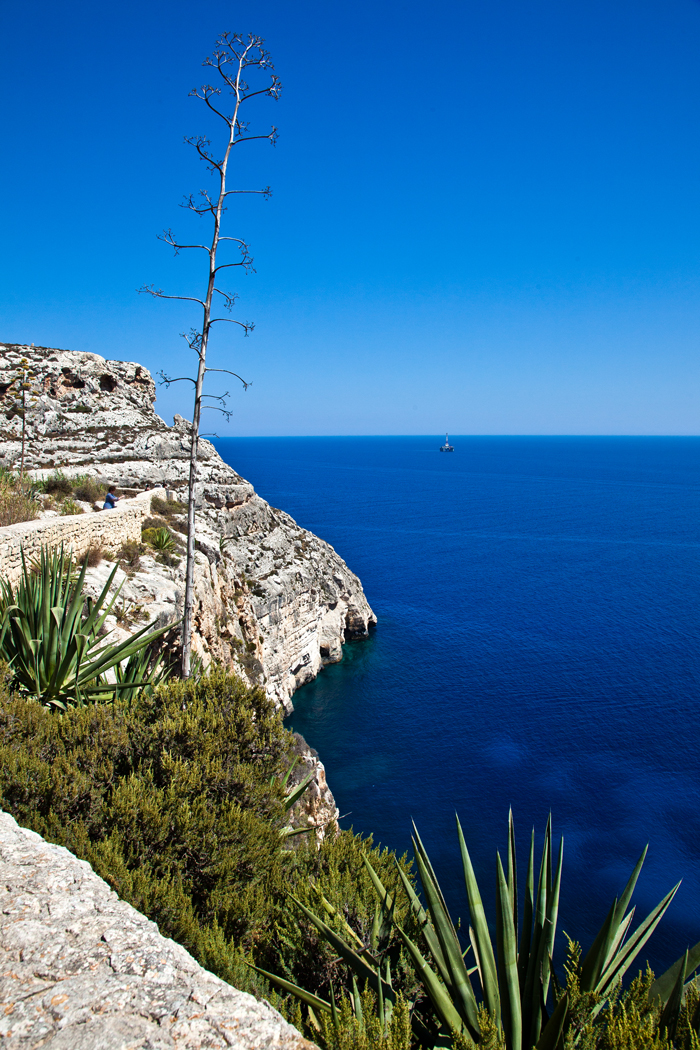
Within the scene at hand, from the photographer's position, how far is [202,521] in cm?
2389

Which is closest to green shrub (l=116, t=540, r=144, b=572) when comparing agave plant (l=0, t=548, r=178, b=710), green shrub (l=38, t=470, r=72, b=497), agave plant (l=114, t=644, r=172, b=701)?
green shrub (l=38, t=470, r=72, b=497)

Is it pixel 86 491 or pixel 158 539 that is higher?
pixel 86 491

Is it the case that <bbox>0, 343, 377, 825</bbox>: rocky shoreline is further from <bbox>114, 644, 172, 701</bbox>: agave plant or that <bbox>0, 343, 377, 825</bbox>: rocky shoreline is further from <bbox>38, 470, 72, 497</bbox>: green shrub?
<bbox>114, 644, 172, 701</bbox>: agave plant

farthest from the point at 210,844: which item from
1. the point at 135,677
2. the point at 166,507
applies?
the point at 166,507

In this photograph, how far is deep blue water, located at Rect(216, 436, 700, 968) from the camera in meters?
17.3

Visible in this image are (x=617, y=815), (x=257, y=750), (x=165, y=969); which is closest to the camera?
(x=165, y=969)

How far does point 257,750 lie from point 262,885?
54.2 inches

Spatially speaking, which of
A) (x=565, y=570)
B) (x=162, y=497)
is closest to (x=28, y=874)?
(x=162, y=497)

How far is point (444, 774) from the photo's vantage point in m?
20.9

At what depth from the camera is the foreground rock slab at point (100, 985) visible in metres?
2.62

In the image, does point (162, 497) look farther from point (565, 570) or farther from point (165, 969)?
point (565, 570)

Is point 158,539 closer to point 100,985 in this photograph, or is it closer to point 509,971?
point 100,985

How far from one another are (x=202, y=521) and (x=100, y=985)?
71.1 ft

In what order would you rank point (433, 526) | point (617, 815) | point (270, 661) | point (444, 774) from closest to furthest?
point (617, 815) → point (444, 774) → point (270, 661) → point (433, 526)
